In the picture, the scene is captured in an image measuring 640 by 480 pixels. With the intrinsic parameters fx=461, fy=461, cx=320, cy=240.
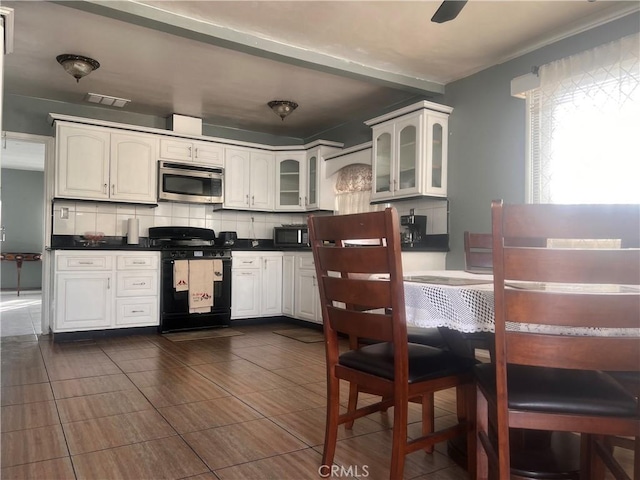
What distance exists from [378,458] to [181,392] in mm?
1382

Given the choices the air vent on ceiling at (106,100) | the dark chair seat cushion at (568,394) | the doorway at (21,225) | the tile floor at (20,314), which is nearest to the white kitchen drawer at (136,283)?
the tile floor at (20,314)

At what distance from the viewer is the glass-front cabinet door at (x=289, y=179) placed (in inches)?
230

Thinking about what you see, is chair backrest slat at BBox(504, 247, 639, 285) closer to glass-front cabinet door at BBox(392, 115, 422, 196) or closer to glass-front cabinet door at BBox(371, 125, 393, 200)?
glass-front cabinet door at BBox(392, 115, 422, 196)

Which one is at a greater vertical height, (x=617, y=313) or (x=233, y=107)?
(x=233, y=107)

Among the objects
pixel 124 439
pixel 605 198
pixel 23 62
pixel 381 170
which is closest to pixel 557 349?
pixel 124 439

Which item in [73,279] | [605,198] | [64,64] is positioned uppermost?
[64,64]

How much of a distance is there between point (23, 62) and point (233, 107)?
77.8 inches

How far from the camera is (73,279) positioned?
14.3 ft

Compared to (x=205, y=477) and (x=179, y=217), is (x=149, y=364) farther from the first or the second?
(x=179, y=217)

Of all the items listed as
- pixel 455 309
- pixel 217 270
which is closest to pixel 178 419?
pixel 455 309

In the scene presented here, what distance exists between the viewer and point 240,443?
206 centimetres

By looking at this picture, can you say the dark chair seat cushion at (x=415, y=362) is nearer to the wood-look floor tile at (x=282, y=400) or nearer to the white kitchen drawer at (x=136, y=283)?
the wood-look floor tile at (x=282, y=400)

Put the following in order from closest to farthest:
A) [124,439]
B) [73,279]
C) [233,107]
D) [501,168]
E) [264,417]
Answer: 1. [124,439]
2. [264,417]
3. [501,168]
4. [73,279]
5. [233,107]

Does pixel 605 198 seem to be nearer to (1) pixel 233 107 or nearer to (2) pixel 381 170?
(2) pixel 381 170
